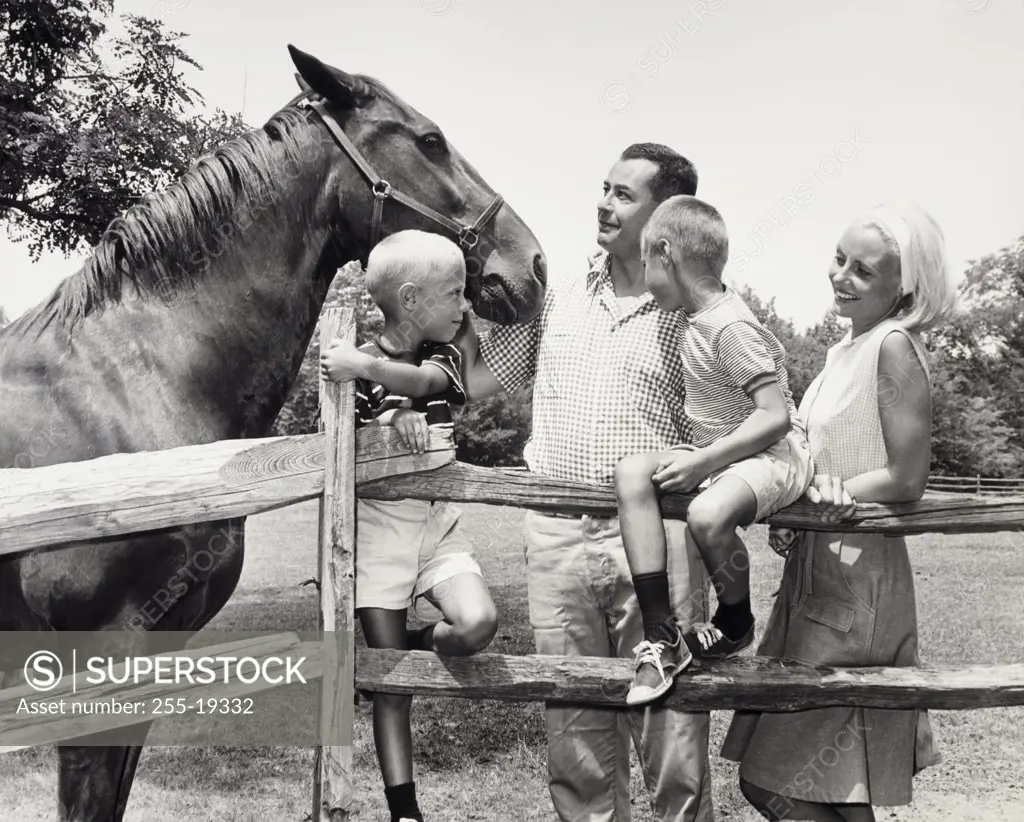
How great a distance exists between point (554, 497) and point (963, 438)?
134 ft

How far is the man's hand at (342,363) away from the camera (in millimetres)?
2434

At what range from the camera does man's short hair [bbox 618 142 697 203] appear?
2891mm

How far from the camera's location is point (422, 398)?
2.66 meters

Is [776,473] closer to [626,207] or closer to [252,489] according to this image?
[626,207]

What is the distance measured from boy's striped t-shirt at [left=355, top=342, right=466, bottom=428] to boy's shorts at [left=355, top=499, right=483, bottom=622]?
27 cm

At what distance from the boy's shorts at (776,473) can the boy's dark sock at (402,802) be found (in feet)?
3.93

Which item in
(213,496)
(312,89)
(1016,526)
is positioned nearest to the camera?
(213,496)

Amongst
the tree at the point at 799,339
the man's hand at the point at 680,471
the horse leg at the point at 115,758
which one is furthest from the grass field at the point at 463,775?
the tree at the point at 799,339

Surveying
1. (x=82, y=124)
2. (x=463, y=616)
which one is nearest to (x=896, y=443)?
(x=463, y=616)

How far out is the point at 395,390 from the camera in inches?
100.0

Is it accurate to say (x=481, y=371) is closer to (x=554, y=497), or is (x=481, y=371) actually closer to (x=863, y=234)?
(x=554, y=497)

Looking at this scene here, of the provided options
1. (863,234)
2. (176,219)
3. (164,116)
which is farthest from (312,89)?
(164,116)

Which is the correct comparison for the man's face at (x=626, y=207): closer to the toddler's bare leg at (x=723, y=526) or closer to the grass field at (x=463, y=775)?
the toddler's bare leg at (x=723, y=526)

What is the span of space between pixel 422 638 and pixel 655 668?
75 cm
